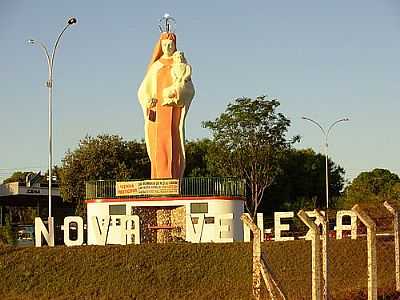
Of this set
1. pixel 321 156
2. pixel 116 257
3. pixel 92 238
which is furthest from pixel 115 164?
pixel 116 257

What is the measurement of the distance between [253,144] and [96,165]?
1229 centimetres

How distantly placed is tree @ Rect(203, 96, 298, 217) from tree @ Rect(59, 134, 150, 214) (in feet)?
24.0

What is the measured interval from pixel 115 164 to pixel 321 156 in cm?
2205

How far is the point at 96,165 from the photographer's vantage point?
6406 centimetres

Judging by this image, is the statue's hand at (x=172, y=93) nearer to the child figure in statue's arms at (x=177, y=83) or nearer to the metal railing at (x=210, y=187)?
the child figure in statue's arms at (x=177, y=83)

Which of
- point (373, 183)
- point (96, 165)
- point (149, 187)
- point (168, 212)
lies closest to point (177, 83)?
point (149, 187)

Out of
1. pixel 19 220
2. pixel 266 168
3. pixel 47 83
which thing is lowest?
pixel 19 220

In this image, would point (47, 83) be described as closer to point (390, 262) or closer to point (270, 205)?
point (390, 262)

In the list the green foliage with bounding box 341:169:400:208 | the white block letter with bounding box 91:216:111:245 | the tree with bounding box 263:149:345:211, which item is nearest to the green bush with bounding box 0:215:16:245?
the white block letter with bounding box 91:216:111:245

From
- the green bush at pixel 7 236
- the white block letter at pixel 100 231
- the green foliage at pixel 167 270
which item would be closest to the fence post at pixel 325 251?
the green foliage at pixel 167 270

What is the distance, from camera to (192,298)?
25875 mm

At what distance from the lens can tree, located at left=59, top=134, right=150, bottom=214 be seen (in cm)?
6388

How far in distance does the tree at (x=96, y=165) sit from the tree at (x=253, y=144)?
733cm

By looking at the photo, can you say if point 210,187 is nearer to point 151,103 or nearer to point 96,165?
point 151,103
